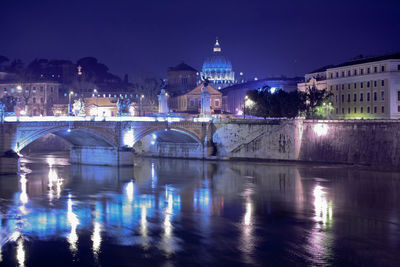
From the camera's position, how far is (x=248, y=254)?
2342cm

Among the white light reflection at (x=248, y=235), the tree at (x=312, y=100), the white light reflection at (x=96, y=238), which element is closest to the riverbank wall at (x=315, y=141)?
the tree at (x=312, y=100)

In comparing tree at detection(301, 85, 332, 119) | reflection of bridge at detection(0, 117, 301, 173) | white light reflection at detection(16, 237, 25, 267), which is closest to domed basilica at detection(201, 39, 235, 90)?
tree at detection(301, 85, 332, 119)

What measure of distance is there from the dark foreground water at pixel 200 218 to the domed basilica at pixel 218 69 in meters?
97.6

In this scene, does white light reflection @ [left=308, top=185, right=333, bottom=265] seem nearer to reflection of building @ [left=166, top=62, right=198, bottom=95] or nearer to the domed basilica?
reflection of building @ [left=166, top=62, right=198, bottom=95]

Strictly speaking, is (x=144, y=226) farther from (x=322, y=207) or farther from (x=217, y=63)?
(x=217, y=63)

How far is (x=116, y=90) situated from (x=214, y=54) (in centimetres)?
4204

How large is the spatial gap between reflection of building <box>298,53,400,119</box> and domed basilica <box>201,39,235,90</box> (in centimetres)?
6964

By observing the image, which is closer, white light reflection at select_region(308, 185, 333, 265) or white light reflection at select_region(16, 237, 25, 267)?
white light reflection at select_region(16, 237, 25, 267)

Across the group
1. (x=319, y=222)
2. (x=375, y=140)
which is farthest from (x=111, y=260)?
(x=375, y=140)

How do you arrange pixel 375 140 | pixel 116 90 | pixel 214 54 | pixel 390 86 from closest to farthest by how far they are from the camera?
1. pixel 375 140
2. pixel 390 86
3. pixel 116 90
4. pixel 214 54

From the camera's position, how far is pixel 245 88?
104m

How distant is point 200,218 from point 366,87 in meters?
41.9

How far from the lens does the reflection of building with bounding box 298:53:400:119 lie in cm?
6281

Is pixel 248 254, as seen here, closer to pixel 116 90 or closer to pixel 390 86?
pixel 390 86
